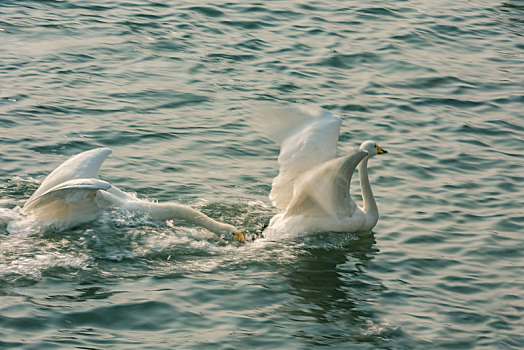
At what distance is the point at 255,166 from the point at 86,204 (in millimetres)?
2703

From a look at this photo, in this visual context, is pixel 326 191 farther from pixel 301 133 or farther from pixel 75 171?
pixel 75 171

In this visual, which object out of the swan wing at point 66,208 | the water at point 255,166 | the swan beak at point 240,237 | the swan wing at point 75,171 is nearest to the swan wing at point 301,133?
the swan beak at point 240,237

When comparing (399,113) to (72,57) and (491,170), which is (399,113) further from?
(72,57)

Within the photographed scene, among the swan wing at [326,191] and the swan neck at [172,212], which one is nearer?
the swan wing at [326,191]

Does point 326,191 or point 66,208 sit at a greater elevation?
point 326,191

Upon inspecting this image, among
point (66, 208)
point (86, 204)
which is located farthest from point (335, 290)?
point (66, 208)

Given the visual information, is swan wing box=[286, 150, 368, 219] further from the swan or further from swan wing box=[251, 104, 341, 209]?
the swan

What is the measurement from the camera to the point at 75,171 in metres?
9.11

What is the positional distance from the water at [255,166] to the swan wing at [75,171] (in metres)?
0.47

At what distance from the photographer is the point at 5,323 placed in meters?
6.80

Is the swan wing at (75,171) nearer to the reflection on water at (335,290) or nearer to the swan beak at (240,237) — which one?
the swan beak at (240,237)

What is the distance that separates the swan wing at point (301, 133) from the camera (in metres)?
8.79

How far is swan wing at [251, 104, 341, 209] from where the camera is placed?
28.8 feet

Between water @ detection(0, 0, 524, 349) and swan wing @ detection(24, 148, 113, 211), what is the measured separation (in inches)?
18.5
